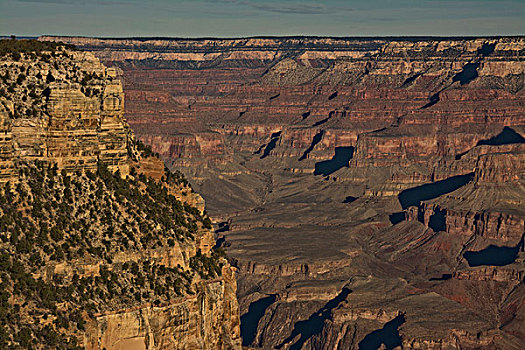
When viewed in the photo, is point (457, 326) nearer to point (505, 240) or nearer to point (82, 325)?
point (505, 240)

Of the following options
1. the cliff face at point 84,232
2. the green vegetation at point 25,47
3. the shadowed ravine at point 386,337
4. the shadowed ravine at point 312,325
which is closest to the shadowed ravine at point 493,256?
the shadowed ravine at point 312,325

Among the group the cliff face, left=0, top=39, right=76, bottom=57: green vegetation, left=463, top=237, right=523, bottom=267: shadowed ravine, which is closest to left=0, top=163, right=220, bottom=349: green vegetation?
the cliff face

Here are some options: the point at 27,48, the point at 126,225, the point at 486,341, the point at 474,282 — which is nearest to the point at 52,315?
the point at 126,225

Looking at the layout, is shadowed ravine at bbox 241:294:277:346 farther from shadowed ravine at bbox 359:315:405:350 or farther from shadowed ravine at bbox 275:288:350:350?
shadowed ravine at bbox 359:315:405:350

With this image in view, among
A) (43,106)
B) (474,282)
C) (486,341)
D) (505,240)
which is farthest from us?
(505,240)

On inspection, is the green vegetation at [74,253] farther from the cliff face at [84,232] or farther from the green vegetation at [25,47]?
the green vegetation at [25,47]

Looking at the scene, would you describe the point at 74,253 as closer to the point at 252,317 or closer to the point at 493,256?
the point at 252,317
